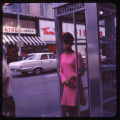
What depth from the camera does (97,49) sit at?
348 cm

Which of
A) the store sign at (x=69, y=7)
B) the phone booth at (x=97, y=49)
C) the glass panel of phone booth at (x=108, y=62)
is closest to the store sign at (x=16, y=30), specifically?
the phone booth at (x=97, y=49)

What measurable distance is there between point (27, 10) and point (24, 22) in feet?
4.81

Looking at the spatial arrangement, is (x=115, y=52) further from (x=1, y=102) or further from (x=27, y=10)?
(x=27, y=10)

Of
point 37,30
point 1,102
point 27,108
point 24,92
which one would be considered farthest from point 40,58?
point 1,102

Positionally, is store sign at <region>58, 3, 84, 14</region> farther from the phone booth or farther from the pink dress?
the pink dress

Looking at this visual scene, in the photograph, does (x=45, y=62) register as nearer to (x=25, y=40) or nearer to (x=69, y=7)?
(x=25, y=40)

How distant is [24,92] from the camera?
334 inches

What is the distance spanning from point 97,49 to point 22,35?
789 inches

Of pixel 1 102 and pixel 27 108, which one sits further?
pixel 27 108

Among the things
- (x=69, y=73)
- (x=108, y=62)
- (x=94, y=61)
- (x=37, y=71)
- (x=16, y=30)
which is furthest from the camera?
(x=16, y=30)

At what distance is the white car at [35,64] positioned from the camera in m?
13.6

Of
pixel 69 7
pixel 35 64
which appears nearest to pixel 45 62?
pixel 35 64

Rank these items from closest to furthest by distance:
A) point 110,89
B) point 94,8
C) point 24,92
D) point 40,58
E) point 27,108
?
point 94,8
point 110,89
point 27,108
point 24,92
point 40,58

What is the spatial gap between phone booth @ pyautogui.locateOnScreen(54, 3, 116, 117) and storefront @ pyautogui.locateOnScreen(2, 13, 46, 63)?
17.2 m
